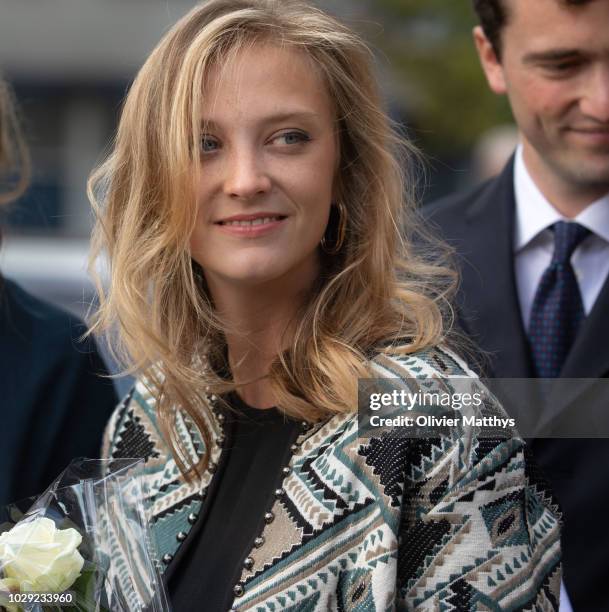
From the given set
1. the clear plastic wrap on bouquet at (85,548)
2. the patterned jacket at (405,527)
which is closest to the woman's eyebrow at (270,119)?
the patterned jacket at (405,527)

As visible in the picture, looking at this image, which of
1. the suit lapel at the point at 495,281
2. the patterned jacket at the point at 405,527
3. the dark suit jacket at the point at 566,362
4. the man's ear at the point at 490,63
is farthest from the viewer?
the man's ear at the point at 490,63

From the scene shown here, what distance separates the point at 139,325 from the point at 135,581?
0.58m

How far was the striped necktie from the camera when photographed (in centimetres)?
280

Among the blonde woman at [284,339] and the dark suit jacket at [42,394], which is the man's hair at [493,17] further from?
the dark suit jacket at [42,394]

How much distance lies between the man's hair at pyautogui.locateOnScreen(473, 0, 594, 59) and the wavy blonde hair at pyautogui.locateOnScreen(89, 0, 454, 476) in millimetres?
714

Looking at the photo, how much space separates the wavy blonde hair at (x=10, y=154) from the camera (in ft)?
10.1

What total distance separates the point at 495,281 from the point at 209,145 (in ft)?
3.30

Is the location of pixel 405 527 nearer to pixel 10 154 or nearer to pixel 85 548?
pixel 85 548

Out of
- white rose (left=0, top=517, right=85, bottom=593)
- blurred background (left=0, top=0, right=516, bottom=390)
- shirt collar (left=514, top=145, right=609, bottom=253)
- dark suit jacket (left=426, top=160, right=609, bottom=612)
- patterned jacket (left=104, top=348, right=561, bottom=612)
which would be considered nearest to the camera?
white rose (left=0, top=517, right=85, bottom=593)

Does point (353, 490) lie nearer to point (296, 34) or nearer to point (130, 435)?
point (130, 435)

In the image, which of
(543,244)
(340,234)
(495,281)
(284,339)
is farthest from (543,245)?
(284,339)

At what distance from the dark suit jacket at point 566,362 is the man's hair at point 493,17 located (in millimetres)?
349

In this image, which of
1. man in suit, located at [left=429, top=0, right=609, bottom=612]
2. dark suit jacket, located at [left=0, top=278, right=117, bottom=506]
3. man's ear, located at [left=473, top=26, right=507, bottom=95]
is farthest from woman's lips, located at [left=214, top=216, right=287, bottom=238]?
man's ear, located at [left=473, top=26, right=507, bottom=95]

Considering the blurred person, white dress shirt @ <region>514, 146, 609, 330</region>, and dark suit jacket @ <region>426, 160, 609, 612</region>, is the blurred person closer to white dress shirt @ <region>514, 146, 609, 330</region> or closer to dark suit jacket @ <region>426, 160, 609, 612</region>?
dark suit jacket @ <region>426, 160, 609, 612</region>
